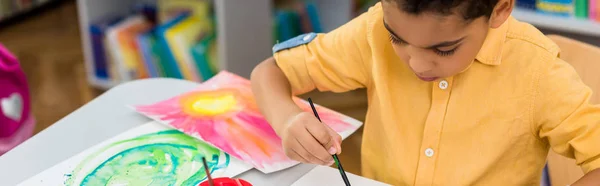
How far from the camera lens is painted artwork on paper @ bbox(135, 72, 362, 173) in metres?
0.90

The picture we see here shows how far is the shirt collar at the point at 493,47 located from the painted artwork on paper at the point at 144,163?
323 mm

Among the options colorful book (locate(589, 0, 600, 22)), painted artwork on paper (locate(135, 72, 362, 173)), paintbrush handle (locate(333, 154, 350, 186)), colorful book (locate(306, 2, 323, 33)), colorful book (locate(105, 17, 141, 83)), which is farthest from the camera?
colorful book (locate(306, 2, 323, 33))

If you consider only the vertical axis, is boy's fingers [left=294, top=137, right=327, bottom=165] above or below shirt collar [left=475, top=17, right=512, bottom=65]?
below

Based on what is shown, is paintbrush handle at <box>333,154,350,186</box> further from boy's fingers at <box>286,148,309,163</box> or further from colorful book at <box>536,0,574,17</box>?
colorful book at <box>536,0,574,17</box>

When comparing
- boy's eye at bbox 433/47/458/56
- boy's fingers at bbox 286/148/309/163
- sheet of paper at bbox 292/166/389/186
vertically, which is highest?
boy's eye at bbox 433/47/458/56

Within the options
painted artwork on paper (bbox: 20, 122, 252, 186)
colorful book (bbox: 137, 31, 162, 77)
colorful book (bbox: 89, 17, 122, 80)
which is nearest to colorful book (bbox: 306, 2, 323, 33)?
colorful book (bbox: 137, 31, 162, 77)

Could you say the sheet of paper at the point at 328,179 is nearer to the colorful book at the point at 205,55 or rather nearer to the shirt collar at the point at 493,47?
the shirt collar at the point at 493,47

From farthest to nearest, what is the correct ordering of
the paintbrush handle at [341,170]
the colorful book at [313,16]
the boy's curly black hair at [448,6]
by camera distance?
1. the colorful book at [313,16]
2. the paintbrush handle at [341,170]
3. the boy's curly black hair at [448,6]

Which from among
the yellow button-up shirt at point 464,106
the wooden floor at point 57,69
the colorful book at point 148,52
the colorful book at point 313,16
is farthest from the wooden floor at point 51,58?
the yellow button-up shirt at point 464,106

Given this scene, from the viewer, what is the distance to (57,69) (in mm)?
2605

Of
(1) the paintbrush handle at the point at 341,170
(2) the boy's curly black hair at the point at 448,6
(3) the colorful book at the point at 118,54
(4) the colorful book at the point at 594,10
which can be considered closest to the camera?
(2) the boy's curly black hair at the point at 448,6

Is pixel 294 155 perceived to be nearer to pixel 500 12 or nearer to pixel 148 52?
pixel 500 12

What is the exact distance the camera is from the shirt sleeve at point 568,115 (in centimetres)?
79

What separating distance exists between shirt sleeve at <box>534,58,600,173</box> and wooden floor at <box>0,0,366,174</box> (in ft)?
3.29
